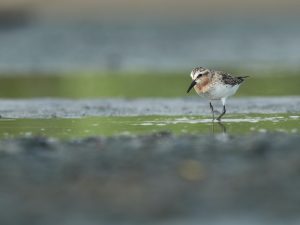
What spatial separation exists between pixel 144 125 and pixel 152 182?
6551 millimetres

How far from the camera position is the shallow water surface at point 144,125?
1573cm

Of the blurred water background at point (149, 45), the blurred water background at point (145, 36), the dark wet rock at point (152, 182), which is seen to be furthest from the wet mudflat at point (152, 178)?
the blurred water background at point (145, 36)

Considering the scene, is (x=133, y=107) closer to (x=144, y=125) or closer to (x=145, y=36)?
(x=144, y=125)

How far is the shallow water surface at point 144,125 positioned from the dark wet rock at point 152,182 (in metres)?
2.76

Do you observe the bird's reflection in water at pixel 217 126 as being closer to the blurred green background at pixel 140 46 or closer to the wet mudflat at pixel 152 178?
the wet mudflat at pixel 152 178

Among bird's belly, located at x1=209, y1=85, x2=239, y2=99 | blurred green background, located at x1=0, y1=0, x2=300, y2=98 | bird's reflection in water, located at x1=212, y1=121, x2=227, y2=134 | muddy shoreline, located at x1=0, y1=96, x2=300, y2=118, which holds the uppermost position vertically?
blurred green background, located at x1=0, y1=0, x2=300, y2=98

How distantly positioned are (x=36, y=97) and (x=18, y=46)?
11.2m

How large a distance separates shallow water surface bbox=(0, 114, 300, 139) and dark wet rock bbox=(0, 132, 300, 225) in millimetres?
2765

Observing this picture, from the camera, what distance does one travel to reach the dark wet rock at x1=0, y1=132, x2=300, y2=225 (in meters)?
9.31

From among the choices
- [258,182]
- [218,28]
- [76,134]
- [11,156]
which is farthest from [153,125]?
[218,28]

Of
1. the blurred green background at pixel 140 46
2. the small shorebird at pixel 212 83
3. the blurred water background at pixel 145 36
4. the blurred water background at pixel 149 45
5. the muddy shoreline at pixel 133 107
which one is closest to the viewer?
the small shorebird at pixel 212 83

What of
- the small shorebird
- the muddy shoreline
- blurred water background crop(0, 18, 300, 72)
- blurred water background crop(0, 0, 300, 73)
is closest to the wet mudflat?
the small shorebird

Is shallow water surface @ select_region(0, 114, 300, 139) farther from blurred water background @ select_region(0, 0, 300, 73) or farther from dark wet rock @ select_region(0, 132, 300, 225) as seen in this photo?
blurred water background @ select_region(0, 0, 300, 73)

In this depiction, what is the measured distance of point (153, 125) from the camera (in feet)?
55.5
